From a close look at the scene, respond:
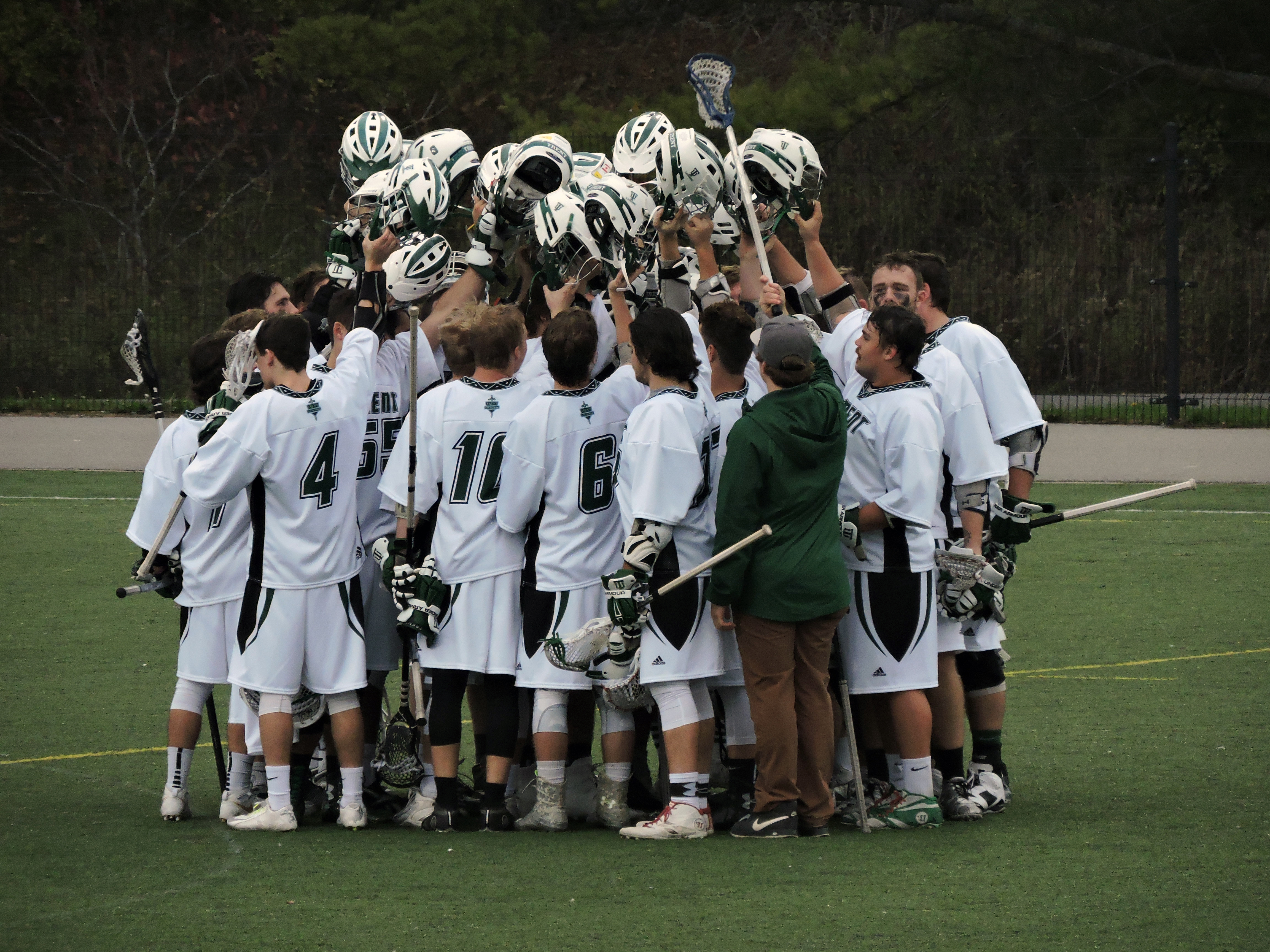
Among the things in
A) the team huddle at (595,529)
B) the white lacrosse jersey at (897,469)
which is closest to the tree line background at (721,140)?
the team huddle at (595,529)

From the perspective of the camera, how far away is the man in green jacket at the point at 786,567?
5.66 meters

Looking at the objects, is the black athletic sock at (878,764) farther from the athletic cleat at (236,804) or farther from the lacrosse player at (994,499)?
the athletic cleat at (236,804)

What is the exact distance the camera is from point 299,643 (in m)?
6.07

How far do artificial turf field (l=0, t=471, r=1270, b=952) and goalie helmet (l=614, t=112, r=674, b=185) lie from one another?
253 cm

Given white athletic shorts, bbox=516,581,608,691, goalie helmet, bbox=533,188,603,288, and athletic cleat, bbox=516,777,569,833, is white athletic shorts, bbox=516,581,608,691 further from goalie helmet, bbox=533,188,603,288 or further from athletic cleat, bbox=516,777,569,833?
goalie helmet, bbox=533,188,603,288

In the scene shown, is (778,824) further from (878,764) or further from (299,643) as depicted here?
(299,643)

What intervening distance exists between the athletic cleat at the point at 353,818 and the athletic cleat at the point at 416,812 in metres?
0.15

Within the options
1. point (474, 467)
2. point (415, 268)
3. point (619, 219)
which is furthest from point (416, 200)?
point (474, 467)

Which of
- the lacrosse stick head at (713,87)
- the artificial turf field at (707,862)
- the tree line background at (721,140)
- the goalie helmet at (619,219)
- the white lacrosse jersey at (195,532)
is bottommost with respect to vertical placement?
the artificial turf field at (707,862)

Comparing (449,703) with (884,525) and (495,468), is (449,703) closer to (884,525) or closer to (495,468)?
(495,468)

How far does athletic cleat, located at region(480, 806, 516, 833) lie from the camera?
6051mm

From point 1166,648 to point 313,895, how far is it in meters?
5.43

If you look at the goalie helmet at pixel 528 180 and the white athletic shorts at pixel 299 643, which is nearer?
the white athletic shorts at pixel 299 643

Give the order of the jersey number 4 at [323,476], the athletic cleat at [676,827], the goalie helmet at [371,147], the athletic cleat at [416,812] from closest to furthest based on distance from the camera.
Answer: the athletic cleat at [676,827] → the jersey number 4 at [323,476] → the athletic cleat at [416,812] → the goalie helmet at [371,147]
